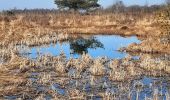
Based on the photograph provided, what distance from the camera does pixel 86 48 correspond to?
27875 millimetres

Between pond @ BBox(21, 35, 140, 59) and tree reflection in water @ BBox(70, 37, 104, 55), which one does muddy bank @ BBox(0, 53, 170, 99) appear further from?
tree reflection in water @ BBox(70, 37, 104, 55)

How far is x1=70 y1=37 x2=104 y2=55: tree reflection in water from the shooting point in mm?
26495

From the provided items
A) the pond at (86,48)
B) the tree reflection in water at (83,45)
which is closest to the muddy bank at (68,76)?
the pond at (86,48)

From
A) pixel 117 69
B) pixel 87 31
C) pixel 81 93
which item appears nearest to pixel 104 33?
pixel 87 31

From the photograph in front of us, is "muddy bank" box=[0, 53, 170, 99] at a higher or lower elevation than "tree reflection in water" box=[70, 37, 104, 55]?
higher

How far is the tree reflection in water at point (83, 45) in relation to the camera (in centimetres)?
2650

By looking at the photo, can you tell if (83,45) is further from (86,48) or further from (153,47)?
(153,47)

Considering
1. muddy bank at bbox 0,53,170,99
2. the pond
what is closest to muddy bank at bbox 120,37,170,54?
the pond

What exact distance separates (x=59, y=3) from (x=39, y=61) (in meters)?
43.4

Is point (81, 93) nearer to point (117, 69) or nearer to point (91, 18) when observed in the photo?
point (117, 69)

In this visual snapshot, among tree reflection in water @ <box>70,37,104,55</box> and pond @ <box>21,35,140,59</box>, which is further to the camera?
tree reflection in water @ <box>70,37,104,55</box>

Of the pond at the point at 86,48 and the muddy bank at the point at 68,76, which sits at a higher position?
the muddy bank at the point at 68,76

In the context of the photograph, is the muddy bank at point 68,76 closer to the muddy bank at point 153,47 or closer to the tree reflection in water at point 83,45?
the muddy bank at point 153,47

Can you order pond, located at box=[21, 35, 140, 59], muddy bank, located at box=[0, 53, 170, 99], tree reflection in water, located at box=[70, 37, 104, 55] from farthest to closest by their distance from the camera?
tree reflection in water, located at box=[70, 37, 104, 55], pond, located at box=[21, 35, 140, 59], muddy bank, located at box=[0, 53, 170, 99]
